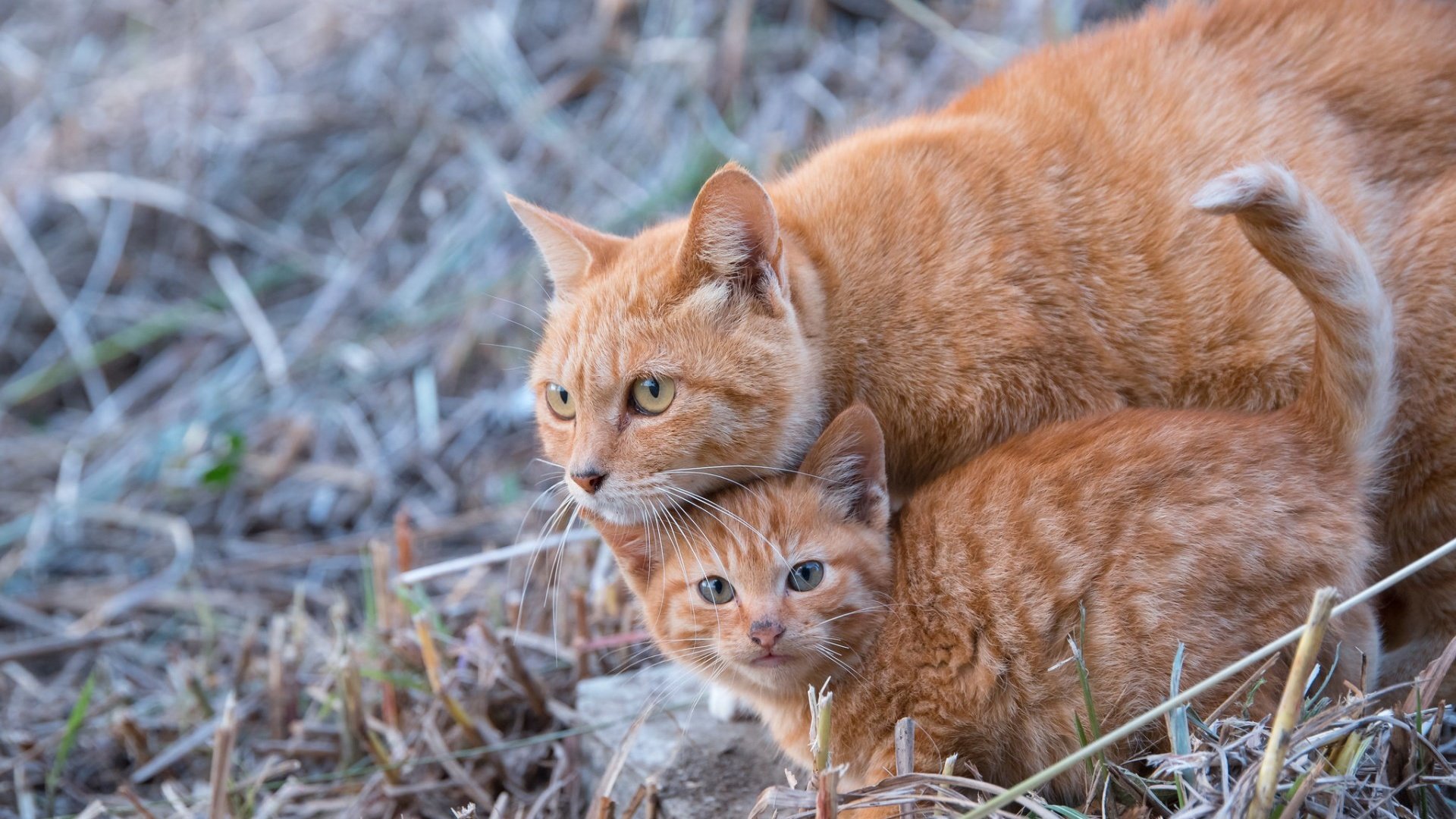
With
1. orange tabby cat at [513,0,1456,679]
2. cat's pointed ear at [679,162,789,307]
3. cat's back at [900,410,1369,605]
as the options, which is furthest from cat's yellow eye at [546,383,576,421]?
cat's back at [900,410,1369,605]

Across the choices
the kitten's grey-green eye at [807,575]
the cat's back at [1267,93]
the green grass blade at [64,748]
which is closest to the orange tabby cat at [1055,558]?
the kitten's grey-green eye at [807,575]

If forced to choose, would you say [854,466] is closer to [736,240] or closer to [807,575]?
[807,575]

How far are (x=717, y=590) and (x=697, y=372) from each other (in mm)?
418

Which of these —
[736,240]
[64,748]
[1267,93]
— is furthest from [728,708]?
[1267,93]

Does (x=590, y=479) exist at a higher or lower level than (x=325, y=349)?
higher

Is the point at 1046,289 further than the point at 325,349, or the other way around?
the point at 325,349

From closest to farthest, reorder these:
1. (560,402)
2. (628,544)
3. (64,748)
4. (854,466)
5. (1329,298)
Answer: (1329,298)
(854,466)
(628,544)
(560,402)
(64,748)

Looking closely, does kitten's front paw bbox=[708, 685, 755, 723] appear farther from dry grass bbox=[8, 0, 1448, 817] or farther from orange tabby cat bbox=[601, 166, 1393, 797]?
orange tabby cat bbox=[601, 166, 1393, 797]

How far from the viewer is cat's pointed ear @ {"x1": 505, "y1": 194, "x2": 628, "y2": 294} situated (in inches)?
101

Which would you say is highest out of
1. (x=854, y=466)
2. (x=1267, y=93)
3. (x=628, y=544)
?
(x=1267, y=93)

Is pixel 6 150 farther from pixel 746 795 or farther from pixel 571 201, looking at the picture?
pixel 746 795

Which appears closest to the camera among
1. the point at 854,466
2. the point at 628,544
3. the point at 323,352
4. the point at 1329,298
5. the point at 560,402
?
the point at 1329,298

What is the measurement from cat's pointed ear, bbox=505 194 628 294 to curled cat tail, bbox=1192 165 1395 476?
125 centimetres

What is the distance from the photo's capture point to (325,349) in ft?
15.9
